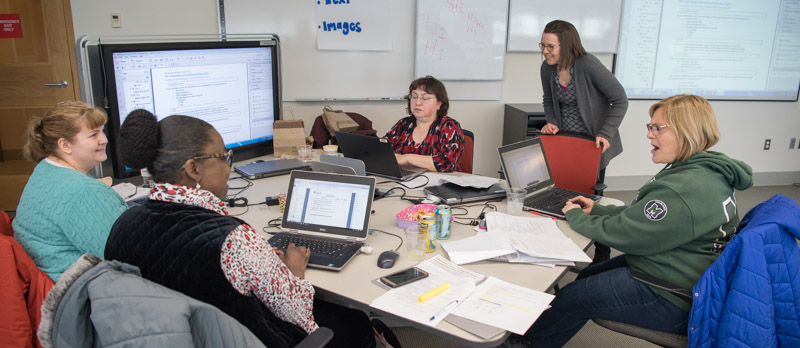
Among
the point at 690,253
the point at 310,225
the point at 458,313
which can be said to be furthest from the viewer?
the point at 310,225

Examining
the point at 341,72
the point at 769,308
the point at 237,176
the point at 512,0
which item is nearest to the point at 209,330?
the point at 769,308

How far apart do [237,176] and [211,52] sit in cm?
62

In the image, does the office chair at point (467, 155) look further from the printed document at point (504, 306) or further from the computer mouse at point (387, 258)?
the printed document at point (504, 306)

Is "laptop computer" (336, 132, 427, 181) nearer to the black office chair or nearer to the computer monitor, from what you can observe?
the computer monitor

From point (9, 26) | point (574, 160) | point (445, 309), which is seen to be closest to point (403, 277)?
point (445, 309)

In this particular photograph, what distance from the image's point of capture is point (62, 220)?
1523 mm

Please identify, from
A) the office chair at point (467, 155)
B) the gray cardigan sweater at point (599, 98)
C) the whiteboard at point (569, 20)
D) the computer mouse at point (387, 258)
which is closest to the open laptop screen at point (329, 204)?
the computer mouse at point (387, 258)

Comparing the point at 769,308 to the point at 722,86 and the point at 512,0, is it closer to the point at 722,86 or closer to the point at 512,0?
the point at 512,0

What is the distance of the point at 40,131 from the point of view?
1.66m

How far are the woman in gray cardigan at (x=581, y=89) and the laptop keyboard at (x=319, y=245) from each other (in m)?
1.72

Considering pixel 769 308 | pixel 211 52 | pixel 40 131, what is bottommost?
pixel 769 308

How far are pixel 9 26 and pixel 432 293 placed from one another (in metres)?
4.08

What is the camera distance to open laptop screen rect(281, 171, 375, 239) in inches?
68.4

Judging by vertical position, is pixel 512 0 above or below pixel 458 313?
above
